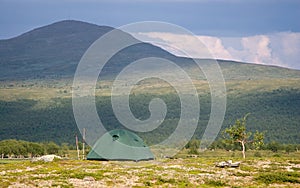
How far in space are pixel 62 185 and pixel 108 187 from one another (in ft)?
13.0

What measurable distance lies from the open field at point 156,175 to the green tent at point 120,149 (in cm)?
970

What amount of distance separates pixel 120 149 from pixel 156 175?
67.3ft

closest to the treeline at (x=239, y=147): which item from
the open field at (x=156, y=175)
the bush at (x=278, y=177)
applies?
the open field at (x=156, y=175)

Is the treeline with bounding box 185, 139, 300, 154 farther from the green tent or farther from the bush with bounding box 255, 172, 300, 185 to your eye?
the bush with bounding box 255, 172, 300, 185

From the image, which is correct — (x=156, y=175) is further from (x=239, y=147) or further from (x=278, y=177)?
(x=239, y=147)

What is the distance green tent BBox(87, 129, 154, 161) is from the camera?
246 feet

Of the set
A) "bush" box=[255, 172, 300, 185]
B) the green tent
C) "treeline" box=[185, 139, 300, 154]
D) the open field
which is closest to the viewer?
the open field

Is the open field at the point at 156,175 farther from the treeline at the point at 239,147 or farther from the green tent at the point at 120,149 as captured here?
the treeline at the point at 239,147

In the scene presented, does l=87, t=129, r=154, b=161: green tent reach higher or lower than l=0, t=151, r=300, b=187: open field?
higher

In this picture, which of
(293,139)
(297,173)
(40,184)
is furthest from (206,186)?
(293,139)

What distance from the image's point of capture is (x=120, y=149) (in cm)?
7519

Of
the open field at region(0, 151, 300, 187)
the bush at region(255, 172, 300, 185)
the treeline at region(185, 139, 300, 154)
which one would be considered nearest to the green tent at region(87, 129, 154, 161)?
the open field at region(0, 151, 300, 187)

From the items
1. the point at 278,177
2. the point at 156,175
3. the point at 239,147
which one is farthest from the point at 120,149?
the point at 239,147

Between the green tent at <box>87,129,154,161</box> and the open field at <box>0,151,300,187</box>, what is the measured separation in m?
9.70
